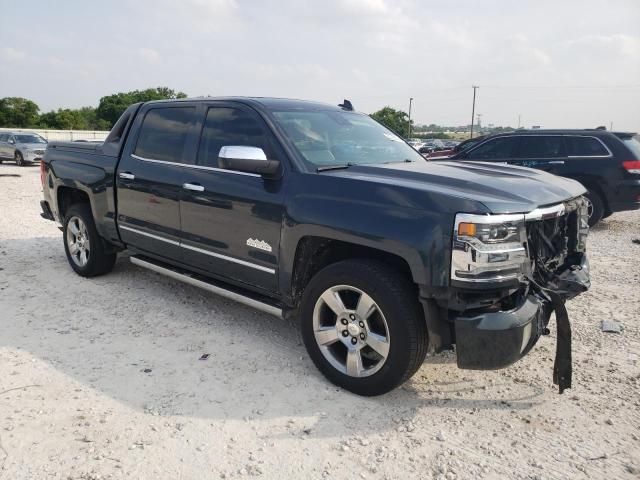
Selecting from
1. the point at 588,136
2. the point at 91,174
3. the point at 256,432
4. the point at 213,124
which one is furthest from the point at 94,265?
the point at 588,136

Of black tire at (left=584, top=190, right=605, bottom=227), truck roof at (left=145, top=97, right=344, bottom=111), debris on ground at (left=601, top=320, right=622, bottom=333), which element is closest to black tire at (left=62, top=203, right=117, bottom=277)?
truck roof at (left=145, top=97, right=344, bottom=111)

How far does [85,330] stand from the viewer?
4.27 meters

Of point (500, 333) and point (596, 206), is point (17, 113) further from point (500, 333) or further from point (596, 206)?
point (500, 333)

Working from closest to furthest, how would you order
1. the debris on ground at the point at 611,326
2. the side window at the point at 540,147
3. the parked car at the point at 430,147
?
the debris on ground at the point at 611,326 < the side window at the point at 540,147 < the parked car at the point at 430,147

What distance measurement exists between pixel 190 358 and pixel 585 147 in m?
7.94

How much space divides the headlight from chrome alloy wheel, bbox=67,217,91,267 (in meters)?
4.25

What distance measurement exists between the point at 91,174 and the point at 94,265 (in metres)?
0.98

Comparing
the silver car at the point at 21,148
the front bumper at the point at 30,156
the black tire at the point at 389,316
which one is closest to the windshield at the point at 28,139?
the silver car at the point at 21,148

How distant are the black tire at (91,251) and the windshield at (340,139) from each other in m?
2.74

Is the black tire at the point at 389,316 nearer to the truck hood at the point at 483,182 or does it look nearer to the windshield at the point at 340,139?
the truck hood at the point at 483,182

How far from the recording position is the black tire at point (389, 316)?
9.86 feet

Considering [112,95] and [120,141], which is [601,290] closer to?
[120,141]

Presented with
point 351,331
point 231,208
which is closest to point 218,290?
point 231,208

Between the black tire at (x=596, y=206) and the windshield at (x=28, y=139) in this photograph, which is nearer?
the black tire at (x=596, y=206)
